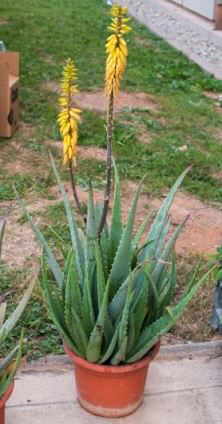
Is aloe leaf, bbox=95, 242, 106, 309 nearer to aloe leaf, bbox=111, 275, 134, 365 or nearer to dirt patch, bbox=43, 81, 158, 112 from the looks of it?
aloe leaf, bbox=111, 275, 134, 365

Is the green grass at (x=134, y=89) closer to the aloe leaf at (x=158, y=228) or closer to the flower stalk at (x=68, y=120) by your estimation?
the aloe leaf at (x=158, y=228)

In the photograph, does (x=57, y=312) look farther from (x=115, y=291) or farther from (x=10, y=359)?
(x=10, y=359)

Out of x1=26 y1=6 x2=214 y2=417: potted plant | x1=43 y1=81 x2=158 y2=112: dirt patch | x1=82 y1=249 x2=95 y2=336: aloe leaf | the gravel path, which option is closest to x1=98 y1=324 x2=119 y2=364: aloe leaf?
x1=26 y1=6 x2=214 y2=417: potted plant

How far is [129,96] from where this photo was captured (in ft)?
27.2

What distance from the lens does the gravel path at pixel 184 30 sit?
10.7 m

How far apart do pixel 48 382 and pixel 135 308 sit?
0.72 m

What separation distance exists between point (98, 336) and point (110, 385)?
32 cm

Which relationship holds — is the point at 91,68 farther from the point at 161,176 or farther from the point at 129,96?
the point at 161,176

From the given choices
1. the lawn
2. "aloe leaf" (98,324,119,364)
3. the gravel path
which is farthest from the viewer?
the gravel path

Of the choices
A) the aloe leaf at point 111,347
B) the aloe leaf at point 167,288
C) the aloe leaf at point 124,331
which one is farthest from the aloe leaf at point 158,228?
the aloe leaf at point 111,347

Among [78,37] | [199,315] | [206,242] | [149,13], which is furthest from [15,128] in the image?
[149,13]

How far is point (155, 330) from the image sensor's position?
9.48ft

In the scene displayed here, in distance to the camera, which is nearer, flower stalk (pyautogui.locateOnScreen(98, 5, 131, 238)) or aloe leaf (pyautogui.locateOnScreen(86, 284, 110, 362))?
flower stalk (pyautogui.locateOnScreen(98, 5, 131, 238))

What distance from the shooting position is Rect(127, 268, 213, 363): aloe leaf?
9.22ft
